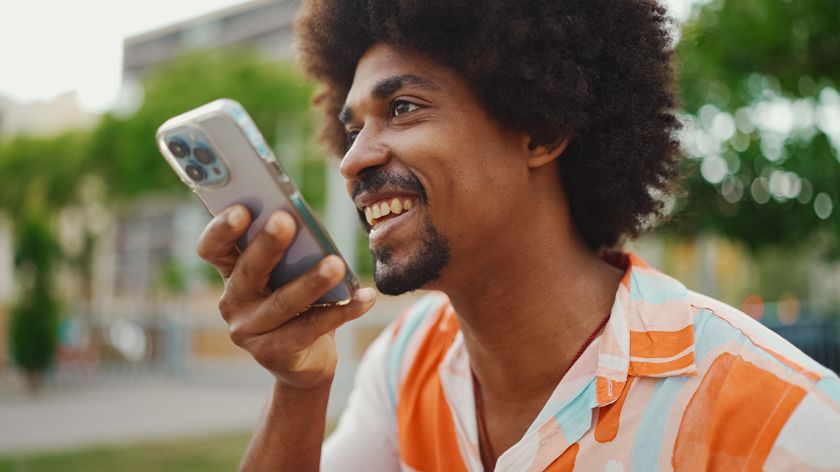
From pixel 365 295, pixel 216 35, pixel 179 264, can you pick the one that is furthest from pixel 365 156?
pixel 216 35

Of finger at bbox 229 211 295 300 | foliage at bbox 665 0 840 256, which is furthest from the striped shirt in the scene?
foliage at bbox 665 0 840 256

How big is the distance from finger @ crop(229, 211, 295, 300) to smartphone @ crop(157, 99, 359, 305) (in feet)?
0.19

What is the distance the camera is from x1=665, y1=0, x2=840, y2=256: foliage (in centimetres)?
596

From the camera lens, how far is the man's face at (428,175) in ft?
6.52

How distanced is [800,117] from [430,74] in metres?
6.05

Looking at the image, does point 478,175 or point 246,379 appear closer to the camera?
point 478,175

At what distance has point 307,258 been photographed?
62.0 inches

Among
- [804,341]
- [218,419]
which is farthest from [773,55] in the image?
[218,419]

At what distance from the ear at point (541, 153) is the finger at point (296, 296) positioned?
2.86ft

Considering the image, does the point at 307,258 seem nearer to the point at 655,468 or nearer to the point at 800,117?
the point at 655,468

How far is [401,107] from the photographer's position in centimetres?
208

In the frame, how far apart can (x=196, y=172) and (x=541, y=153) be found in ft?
3.51

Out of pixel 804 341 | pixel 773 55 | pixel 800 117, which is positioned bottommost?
pixel 804 341

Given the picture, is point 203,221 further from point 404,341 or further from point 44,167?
point 404,341
